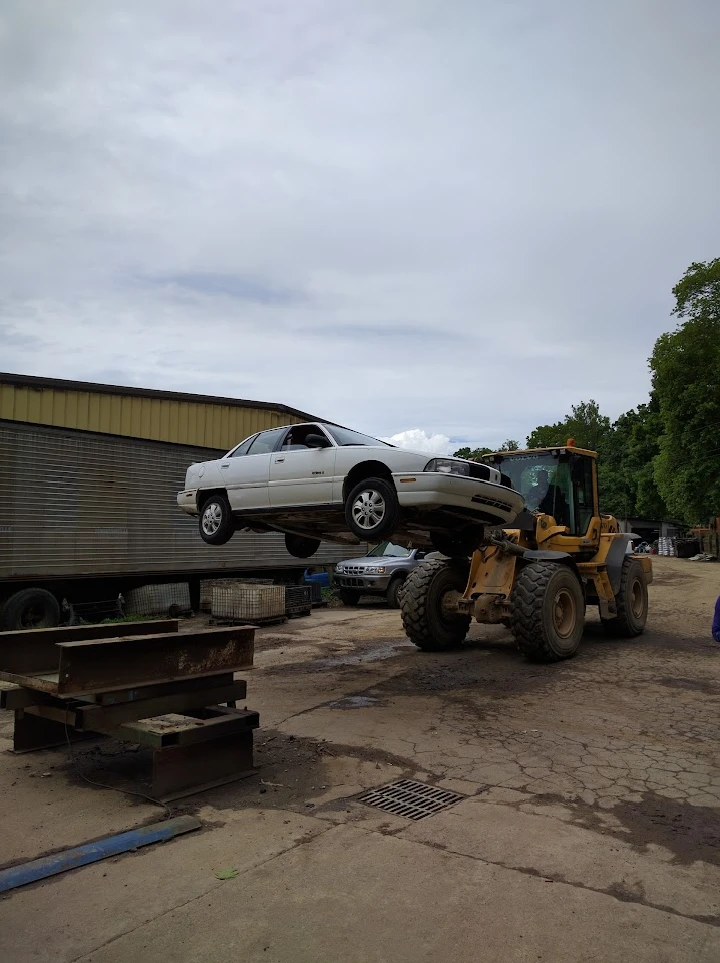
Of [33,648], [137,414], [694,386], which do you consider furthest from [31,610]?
[694,386]

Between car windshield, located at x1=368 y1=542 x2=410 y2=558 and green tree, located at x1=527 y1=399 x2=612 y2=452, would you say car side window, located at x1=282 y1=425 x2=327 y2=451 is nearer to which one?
car windshield, located at x1=368 y1=542 x2=410 y2=558

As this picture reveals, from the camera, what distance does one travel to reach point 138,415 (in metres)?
17.5

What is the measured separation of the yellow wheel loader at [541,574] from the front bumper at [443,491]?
1.55 metres

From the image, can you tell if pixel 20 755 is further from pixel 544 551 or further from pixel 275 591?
pixel 275 591

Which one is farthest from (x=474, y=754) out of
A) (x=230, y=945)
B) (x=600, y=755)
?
(x=230, y=945)

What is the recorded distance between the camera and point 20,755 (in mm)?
5934

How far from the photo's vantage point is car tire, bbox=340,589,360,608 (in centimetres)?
1792

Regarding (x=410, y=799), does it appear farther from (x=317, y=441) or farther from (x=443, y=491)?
(x=317, y=441)

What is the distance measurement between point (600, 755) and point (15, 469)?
408 inches

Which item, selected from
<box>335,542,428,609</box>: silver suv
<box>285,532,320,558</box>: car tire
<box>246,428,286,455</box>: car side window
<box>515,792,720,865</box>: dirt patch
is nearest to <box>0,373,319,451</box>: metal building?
<box>335,542,428,609</box>: silver suv

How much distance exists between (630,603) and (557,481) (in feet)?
7.89

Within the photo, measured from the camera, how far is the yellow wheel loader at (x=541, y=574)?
9.19 m

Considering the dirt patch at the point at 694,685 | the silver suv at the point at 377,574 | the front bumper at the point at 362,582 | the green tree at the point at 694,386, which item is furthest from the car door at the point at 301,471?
the green tree at the point at 694,386

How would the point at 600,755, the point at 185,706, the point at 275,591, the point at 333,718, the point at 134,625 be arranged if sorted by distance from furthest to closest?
the point at 275,591 → the point at 333,718 → the point at 134,625 → the point at 600,755 → the point at 185,706
